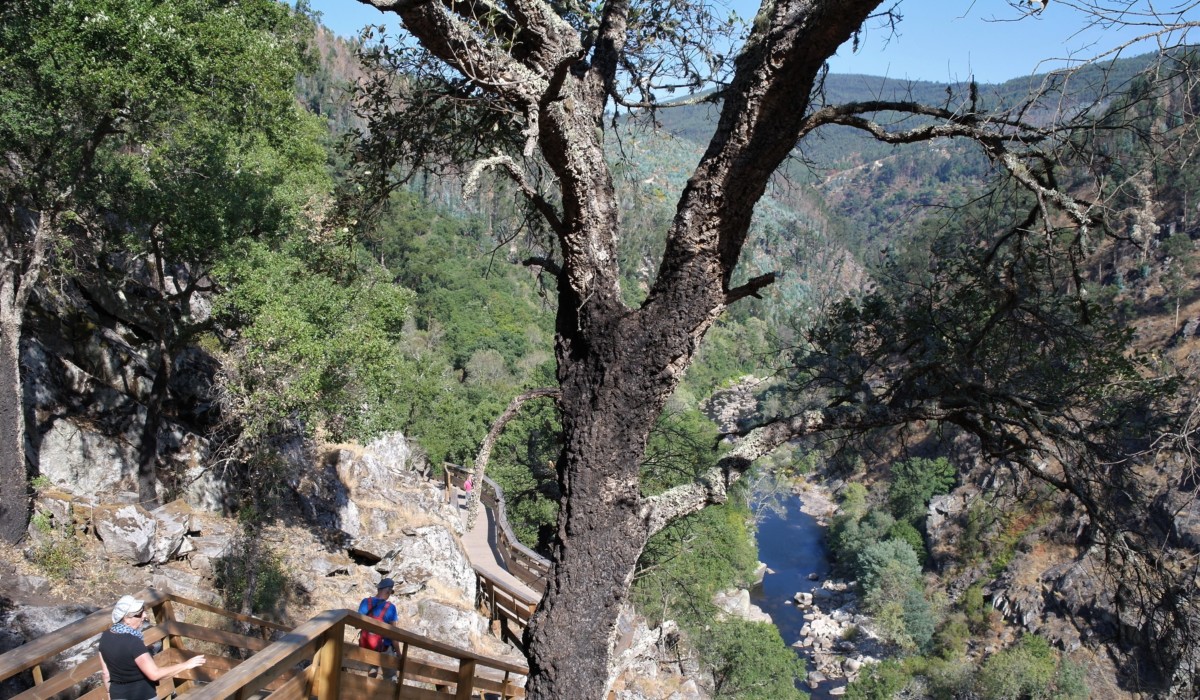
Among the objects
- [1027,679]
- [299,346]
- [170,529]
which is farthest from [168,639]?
[1027,679]

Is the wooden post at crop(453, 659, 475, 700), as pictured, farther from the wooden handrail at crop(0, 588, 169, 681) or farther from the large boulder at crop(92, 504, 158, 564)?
the large boulder at crop(92, 504, 158, 564)

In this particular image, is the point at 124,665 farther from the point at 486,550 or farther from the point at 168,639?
the point at 486,550

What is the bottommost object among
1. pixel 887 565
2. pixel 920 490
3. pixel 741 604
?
pixel 741 604

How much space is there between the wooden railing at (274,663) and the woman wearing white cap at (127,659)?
0.23ft

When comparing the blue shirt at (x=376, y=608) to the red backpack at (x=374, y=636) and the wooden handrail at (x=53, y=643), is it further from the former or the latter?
the wooden handrail at (x=53, y=643)

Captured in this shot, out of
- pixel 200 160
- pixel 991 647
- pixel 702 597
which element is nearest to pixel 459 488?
pixel 702 597

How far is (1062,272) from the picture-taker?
507cm

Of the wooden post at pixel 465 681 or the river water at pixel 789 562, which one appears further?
the river water at pixel 789 562

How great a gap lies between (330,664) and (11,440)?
7902mm

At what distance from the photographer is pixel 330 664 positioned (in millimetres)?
3350

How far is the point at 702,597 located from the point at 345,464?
1195cm

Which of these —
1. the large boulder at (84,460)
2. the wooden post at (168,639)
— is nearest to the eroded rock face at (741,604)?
the large boulder at (84,460)

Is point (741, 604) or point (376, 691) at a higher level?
point (376, 691)

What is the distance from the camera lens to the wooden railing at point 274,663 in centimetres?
282
